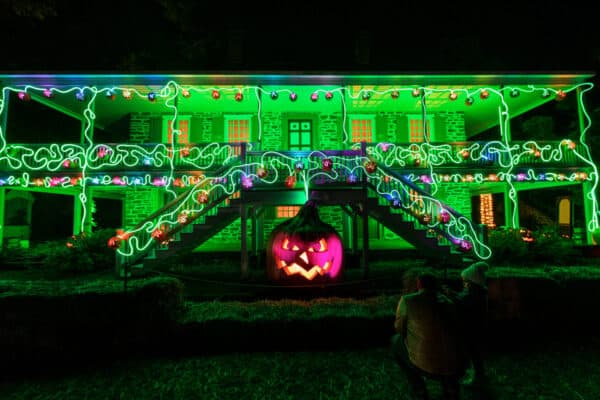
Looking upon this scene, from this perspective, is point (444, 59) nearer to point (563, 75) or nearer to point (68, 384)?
point (563, 75)

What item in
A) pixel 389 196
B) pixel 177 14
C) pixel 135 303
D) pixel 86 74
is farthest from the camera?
pixel 177 14

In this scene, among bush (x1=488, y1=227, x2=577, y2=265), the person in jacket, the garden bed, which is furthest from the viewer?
bush (x1=488, y1=227, x2=577, y2=265)

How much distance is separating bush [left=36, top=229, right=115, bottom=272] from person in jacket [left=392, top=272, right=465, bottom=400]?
33.2 feet

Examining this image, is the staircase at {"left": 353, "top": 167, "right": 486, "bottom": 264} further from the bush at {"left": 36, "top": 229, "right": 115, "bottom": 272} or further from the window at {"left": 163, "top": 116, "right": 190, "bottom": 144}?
the window at {"left": 163, "top": 116, "right": 190, "bottom": 144}

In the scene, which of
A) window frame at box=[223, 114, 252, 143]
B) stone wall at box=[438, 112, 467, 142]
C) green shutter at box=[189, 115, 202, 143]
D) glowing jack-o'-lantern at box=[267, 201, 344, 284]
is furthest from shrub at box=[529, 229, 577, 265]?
green shutter at box=[189, 115, 202, 143]

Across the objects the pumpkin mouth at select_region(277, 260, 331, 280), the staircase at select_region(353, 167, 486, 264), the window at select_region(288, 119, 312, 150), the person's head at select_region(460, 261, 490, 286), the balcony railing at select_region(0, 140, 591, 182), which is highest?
the window at select_region(288, 119, 312, 150)

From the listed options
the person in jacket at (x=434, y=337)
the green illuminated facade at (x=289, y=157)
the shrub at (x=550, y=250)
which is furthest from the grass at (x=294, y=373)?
the shrub at (x=550, y=250)

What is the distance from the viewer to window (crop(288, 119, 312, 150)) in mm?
14750

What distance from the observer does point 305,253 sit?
701 cm

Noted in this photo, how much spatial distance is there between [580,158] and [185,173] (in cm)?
1353

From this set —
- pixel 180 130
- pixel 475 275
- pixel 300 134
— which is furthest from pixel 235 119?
pixel 475 275

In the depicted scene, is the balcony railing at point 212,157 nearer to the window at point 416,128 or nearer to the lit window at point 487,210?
the window at point 416,128

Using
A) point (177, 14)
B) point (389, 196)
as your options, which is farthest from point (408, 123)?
point (177, 14)

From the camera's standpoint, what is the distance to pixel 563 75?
1136cm
